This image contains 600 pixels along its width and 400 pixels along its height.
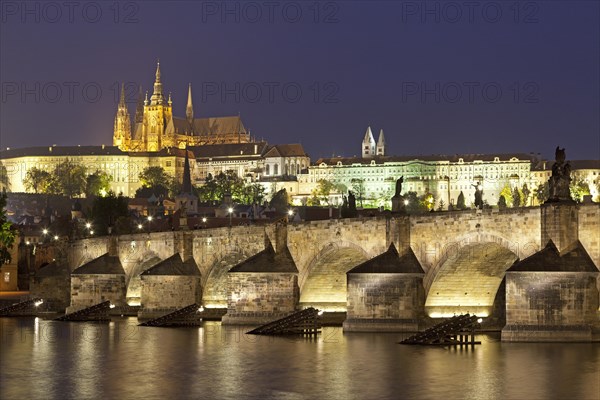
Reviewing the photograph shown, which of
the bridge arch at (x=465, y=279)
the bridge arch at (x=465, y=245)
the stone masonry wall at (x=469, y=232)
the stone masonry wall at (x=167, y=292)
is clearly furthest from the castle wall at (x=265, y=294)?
the stone masonry wall at (x=167, y=292)

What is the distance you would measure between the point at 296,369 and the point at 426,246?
41.0 feet

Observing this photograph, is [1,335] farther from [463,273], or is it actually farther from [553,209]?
[553,209]

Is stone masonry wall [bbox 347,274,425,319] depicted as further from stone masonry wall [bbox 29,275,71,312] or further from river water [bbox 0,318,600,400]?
stone masonry wall [bbox 29,275,71,312]

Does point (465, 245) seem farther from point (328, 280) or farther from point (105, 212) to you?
point (105, 212)

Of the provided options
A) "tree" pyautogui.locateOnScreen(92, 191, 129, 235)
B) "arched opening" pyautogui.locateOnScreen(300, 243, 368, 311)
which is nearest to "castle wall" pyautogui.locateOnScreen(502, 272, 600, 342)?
"arched opening" pyautogui.locateOnScreen(300, 243, 368, 311)

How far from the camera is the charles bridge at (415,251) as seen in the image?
47.7 meters

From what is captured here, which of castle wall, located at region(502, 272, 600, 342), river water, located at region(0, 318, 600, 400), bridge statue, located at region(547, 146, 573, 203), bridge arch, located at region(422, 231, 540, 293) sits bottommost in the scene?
river water, located at region(0, 318, 600, 400)

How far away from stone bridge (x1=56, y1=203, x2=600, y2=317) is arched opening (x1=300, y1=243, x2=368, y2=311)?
5 centimetres

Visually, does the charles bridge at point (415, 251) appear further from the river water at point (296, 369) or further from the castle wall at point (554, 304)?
the river water at point (296, 369)

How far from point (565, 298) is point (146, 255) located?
38.8m

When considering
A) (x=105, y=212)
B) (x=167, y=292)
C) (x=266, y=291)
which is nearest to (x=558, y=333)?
(x=266, y=291)

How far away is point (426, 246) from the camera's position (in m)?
55.0

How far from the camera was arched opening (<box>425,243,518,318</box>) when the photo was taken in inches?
2114

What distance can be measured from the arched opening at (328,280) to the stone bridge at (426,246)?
0.05 m
